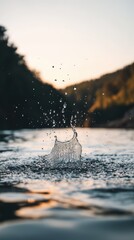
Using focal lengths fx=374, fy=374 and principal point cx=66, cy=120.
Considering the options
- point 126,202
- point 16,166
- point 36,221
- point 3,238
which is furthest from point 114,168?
point 3,238

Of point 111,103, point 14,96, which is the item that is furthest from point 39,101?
point 111,103

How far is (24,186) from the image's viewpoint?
6.57 m

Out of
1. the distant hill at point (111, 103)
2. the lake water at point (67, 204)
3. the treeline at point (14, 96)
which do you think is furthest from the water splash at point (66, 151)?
the distant hill at point (111, 103)

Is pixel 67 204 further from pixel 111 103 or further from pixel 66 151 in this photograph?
pixel 111 103

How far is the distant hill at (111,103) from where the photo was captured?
110787 millimetres

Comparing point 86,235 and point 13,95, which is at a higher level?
point 13,95

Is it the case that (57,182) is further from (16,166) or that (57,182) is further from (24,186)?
(16,166)

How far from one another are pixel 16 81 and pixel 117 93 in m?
83.9

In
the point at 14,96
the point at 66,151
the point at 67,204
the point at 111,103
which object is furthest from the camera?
the point at 111,103

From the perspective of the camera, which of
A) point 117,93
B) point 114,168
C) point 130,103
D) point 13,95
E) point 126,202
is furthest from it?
point 117,93

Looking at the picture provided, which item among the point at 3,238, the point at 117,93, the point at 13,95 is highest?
the point at 117,93

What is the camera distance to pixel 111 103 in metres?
126

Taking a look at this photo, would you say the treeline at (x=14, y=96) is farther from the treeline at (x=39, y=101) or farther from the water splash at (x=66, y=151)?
the water splash at (x=66, y=151)

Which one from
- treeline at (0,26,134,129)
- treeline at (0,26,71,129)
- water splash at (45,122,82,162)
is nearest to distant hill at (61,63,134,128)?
treeline at (0,26,134,129)
